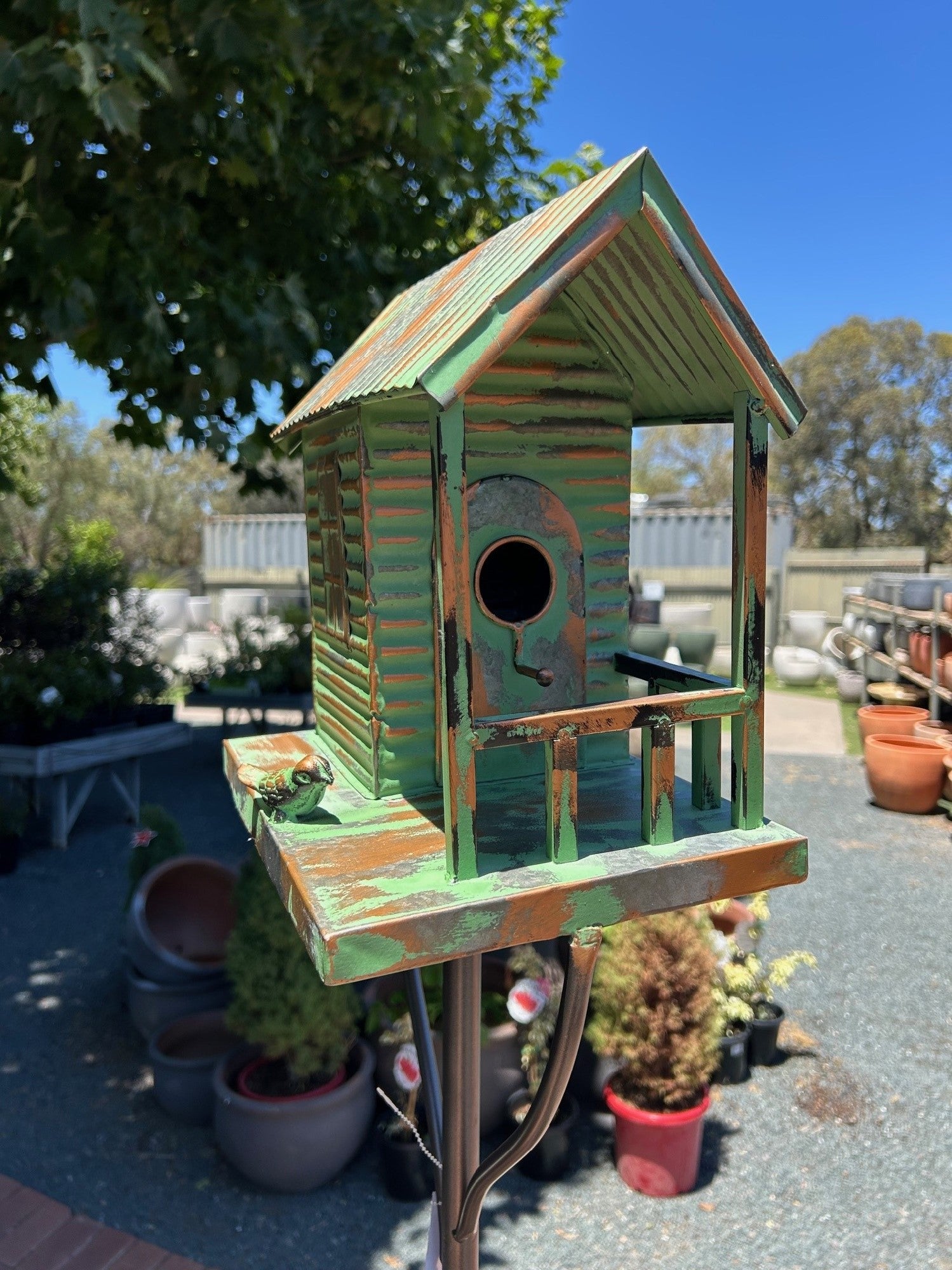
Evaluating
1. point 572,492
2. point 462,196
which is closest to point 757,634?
point 572,492

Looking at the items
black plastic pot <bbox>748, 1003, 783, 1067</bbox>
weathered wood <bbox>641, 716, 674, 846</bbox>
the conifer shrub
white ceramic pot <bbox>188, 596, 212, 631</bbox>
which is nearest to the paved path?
the conifer shrub

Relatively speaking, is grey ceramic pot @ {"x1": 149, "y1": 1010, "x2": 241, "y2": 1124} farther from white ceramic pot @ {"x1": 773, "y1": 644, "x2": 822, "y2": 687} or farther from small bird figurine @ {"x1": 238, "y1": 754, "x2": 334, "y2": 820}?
white ceramic pot @ {"x1": 773, "y1": 644, "x2": 822, "y2": 687}

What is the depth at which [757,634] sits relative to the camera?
6.34 feet

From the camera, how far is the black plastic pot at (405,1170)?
3936 mm

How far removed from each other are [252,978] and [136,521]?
31.5 meters

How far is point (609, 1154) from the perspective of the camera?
4.29m

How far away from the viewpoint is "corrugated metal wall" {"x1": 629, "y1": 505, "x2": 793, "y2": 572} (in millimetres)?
19250

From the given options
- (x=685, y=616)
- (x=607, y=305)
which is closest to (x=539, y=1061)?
(x=607, y=305)

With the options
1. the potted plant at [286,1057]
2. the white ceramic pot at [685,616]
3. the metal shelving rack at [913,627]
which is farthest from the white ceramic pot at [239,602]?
the potted plant at [286,1057]

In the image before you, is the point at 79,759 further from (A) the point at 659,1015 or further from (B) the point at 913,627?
(B) the point at 913,627

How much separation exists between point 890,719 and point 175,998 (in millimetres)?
8679

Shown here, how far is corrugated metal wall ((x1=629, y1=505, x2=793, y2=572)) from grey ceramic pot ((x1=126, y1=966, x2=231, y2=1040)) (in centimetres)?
1514

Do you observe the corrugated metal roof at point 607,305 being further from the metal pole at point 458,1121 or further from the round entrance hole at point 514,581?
the metal pole at point 458,1121

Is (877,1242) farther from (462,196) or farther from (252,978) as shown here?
(462,196)
